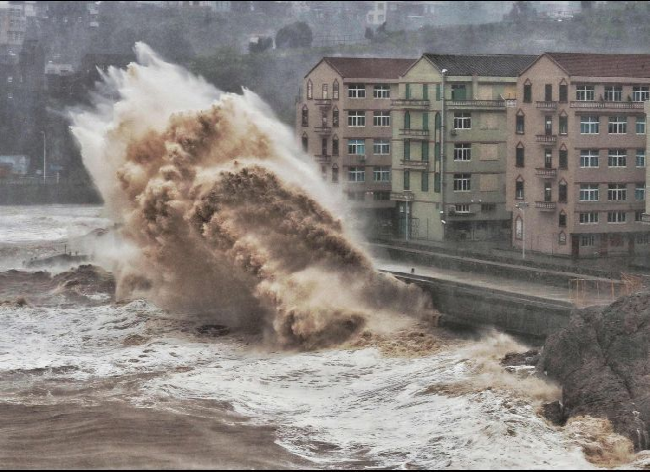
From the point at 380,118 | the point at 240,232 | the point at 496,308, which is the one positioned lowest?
the point at 496,308

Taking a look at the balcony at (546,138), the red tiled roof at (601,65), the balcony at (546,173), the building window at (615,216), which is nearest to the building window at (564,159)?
the balcony at (546,173)

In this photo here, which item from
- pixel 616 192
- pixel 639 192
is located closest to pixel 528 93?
pixel 616 192

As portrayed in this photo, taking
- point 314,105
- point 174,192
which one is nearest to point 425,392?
point 174,192

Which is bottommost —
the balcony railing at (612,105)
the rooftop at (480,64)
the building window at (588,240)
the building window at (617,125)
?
the building window at (588,240)

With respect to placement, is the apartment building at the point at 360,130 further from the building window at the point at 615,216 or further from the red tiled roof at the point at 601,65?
the building window at the point at 615,216

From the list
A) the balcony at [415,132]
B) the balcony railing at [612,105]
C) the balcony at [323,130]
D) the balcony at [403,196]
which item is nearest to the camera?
the balcony railing at [612,105]

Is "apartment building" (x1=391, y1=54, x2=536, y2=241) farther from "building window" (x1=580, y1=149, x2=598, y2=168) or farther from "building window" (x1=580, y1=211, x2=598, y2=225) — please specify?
"building window" (x1=580, y1=149, x2=598, y2=168)

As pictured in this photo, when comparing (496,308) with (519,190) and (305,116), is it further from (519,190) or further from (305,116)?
(305,116)

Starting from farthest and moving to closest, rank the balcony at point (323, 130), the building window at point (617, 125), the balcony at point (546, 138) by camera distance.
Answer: the balcony at point (323, 130)
the balcony at point (546, 138)
the building window at point (617, 125)

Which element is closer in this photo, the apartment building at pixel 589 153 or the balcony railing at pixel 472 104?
the apartment building at pixel 589 153

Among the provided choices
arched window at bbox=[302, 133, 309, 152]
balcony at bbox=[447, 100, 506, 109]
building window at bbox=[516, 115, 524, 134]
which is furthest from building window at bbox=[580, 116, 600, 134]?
arched window at bbox=[302, 133, 309, 152]
